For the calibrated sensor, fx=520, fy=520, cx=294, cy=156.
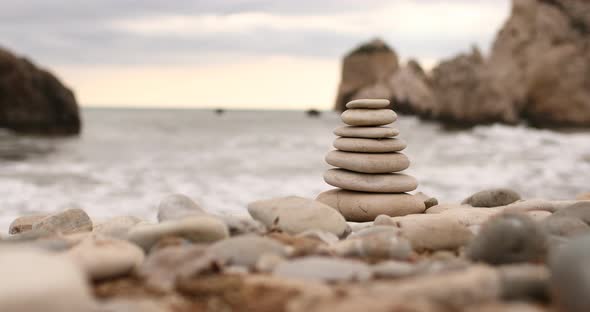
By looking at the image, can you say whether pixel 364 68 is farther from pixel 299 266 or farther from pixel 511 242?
pixel 299 266

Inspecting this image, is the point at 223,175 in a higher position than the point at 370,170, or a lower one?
lower

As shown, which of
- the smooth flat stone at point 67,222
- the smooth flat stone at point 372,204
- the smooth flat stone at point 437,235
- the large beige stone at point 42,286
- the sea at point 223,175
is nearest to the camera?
the large beige stone at point 42,286

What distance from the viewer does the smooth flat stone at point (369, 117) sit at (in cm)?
434

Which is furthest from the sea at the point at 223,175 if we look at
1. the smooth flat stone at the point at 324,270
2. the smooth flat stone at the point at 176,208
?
the smooth flat stone at the point at 324,270

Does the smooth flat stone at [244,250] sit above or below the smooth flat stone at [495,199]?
above

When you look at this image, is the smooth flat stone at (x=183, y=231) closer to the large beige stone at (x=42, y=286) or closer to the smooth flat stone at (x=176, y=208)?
the smooth flat stone at (x=176, y=208)

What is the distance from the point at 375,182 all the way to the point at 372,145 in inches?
12.0

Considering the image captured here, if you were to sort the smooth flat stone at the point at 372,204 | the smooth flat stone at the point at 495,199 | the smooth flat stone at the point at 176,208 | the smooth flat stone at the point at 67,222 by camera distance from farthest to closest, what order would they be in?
1. the smooth flat stone at the point at 495,199
2. the smooth flat stone at the point at 372,204
3. the smooth flat stone at the point at 67,222
4. the smooth flat stone at the point at 176,208

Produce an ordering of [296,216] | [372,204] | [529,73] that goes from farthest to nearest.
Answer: [529,73] < [372,204] < [296,216]

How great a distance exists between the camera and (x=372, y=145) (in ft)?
14.0

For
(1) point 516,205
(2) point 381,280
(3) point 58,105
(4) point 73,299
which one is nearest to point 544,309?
(2) point 381,280

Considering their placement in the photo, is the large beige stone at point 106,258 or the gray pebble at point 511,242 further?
the gray pebble at point 511,242

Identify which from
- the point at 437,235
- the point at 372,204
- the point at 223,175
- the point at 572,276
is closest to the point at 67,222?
the point at 372,204

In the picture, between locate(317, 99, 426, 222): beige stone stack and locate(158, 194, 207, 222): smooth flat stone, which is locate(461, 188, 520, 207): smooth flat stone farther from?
locate(158, 194, 207, 222): smooth flat stone
